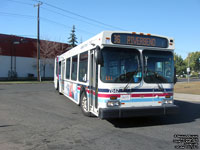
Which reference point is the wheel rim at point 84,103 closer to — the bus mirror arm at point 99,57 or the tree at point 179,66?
the bus mirror arm at point 99,57

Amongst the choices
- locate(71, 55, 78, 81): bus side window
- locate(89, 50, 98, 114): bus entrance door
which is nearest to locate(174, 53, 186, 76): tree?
locate(71, 55, 78, 81): bus side window

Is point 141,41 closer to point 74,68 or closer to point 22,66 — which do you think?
point 74,68

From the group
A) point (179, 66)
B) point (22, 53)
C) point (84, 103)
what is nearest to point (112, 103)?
point (84, 103)

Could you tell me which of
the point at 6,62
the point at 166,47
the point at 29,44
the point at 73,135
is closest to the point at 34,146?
the point at 73,135

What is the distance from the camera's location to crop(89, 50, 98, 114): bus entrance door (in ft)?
21.2

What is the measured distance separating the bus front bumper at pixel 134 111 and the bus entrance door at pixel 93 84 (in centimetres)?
77

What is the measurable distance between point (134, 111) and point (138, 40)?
7.44 ft

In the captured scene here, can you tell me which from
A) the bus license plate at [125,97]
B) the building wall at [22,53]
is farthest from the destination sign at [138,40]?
the building wall at [22,53]

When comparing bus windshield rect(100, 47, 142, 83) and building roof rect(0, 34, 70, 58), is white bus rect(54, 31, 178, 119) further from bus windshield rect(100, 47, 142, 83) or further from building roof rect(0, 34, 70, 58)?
building roof rect(0, 34, 70, 58)

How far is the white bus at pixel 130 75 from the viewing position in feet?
19.6

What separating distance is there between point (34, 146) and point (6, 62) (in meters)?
36.8

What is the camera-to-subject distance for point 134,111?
19.8ft

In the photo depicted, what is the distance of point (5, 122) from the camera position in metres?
6.80

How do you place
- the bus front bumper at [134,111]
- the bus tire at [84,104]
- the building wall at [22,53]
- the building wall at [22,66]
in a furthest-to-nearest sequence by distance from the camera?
the building wall at [22,53] < the building wall at [22,66] < the bus tire at [84,104] < the bus front bumper at [134,111]
